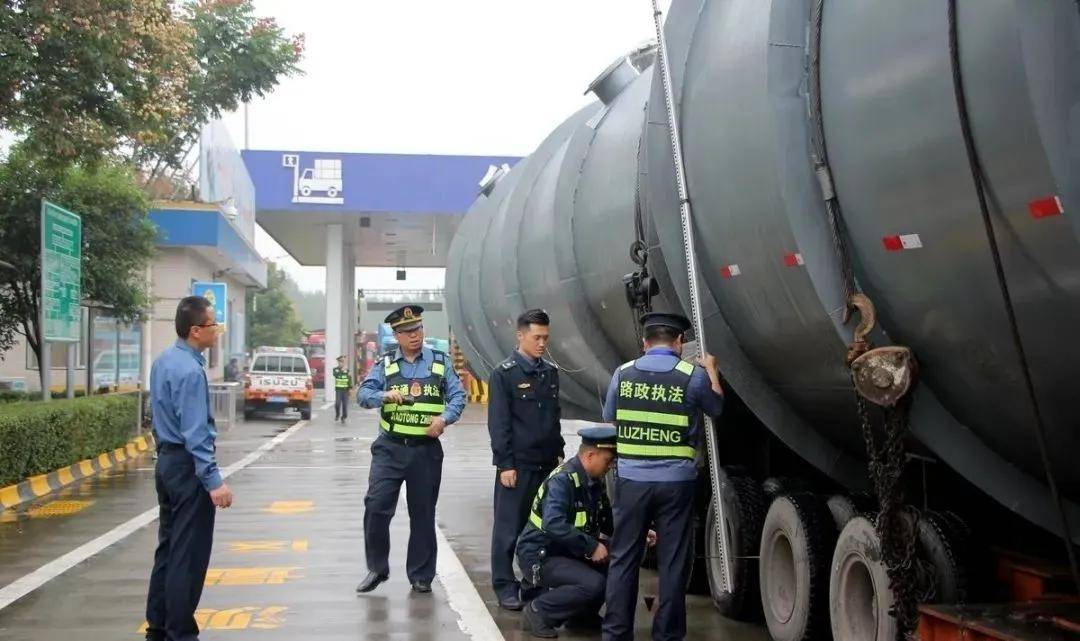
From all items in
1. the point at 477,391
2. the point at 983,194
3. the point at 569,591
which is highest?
the point at 983,194

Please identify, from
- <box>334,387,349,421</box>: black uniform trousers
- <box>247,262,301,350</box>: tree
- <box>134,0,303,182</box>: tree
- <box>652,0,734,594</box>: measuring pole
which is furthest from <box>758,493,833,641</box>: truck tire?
<box>247,262,301,350</box>: tree

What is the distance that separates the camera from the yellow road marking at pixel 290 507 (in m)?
13.0

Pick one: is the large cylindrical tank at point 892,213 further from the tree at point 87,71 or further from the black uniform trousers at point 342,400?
the black uniform trousers at point 342,400

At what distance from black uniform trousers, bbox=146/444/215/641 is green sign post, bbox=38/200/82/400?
34.3 feet

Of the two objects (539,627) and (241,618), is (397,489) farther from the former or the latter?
(539,627)

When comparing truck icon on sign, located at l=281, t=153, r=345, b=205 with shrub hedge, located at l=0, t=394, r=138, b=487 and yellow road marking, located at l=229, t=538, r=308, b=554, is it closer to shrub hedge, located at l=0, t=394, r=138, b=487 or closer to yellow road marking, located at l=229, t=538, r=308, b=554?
shrub hedge, located at l=0, t=394, r=138, b=487

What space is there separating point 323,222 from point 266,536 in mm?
31067

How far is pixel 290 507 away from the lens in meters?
13.3

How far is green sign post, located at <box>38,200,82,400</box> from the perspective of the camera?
1588cm

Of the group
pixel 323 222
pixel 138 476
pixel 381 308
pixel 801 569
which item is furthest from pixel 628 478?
pixel 381 308

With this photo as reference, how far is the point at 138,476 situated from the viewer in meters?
17.0

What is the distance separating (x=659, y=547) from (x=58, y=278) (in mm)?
12649

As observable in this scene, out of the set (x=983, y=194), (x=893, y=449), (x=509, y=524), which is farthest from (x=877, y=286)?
(x=509, y=524)

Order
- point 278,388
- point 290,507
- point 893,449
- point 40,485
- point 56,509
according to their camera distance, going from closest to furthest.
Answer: point 893,449
point 56,509
point 290,507
point 40,485
point 278,388
